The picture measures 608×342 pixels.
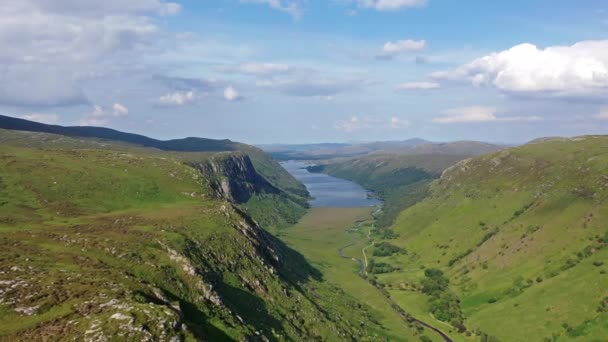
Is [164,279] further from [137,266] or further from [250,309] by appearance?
[250,309]

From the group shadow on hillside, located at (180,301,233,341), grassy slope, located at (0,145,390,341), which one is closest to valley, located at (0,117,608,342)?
grassy slope, located at (0,145,390,341)

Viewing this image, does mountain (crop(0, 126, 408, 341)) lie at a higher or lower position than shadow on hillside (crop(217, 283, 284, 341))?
higher

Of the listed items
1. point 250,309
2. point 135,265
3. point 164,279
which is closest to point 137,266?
point 135,265

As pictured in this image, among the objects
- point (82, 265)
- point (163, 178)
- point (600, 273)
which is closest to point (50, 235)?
point (82, 265)

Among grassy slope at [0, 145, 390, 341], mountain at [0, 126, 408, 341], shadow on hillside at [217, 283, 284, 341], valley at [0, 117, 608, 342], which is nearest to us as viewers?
mountain at [0, 126, 408, 341]

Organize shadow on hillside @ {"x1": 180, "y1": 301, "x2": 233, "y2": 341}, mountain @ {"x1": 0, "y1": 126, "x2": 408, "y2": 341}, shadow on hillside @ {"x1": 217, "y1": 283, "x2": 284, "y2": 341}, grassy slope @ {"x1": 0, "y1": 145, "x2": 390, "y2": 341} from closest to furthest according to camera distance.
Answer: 1. mountain @ {"x1": 0, "y1": 126, "x2": 408, "y2": 341}
2. grassy slope @ {"x1": 0, "y1": 145, "x2": 390, "y2": 341}
3. shadow on hillside @ {"x1": 180, "y1": 301, "x2": 233, "y2": 341}
4. shadow on hillside @ {"x1": 217, "y1": 283, "x2": 284, "y2": 341}

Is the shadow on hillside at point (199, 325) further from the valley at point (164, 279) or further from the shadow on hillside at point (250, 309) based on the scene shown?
the shadow on hillside at point (250, 309)

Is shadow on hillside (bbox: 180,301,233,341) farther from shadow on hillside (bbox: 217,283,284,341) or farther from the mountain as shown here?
shadow on hillside (bbox: 217,283,284,341)

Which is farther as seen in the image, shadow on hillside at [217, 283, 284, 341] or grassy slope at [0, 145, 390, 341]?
shadow on hillside at [217, 283, 284, 341]
